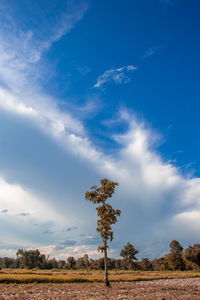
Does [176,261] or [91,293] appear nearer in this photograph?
[91,293]

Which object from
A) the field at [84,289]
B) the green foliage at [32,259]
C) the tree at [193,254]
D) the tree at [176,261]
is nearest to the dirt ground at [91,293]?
the field at [84,289]

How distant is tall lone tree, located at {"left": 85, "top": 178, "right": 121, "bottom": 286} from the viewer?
3909cm

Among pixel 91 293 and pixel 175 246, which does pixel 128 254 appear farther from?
pixel 91 293

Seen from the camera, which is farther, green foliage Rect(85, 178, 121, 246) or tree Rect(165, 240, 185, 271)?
tree Rect(165, 240, 185, 271)

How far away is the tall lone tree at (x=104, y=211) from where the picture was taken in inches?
1539

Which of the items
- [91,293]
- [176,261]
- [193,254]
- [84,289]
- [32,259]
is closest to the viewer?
[91,293]

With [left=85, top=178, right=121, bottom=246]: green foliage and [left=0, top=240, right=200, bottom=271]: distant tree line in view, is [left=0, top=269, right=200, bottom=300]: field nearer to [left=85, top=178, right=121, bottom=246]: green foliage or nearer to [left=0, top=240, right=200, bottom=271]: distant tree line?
[left=85, top=178, right=121, bottom=246]: green foliage

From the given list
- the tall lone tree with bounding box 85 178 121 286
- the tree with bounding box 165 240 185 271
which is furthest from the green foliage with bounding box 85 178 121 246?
the tree with bounding box 165 240 185 271

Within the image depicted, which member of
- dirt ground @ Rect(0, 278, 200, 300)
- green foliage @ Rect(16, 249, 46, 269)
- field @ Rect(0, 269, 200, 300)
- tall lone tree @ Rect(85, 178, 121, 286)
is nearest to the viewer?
dirt ground @ Rect(0, 278, 200, 300)

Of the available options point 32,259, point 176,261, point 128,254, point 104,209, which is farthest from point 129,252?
point 104,209

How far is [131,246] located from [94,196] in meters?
109

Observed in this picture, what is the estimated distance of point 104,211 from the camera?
40.7 m

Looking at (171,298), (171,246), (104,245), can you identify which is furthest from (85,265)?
(171,298)

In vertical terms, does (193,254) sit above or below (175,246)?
below
